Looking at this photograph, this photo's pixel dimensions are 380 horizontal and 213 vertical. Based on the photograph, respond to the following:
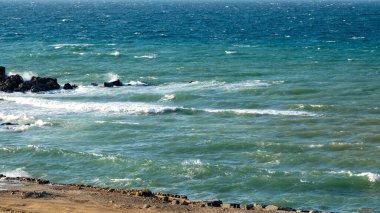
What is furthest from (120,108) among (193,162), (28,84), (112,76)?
(112,76)

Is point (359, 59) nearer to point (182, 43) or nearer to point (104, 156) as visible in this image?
point (182, 43)

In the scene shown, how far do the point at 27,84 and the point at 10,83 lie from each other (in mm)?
1409

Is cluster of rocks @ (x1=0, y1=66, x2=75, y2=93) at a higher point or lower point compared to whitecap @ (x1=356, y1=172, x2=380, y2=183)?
higher

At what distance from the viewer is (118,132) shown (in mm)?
46156

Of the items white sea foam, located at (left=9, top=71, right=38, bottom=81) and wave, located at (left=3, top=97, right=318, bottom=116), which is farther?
white sea foam, located at (left=9, top=71, right=38, bottom=81)

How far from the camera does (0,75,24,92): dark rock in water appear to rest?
202 feet

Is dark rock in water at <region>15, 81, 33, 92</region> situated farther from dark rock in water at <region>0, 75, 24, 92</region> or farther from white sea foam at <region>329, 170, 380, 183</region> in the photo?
white sea foam at <region>329, 170, 380, 183</region>

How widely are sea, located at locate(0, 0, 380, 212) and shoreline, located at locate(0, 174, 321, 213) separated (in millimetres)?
2936

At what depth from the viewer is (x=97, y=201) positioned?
29391 millimetres

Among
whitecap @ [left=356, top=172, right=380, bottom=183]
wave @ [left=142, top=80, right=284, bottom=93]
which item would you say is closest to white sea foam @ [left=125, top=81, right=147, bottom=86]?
wave @ [left=142, top=80, right=284, bottom=93]

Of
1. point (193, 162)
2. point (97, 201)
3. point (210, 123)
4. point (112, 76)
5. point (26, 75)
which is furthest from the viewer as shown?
point (112, 76)

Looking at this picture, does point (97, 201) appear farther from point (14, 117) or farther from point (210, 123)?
point (14, 117)

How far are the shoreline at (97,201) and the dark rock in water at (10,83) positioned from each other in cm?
2974

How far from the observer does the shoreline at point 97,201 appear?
27.8m
